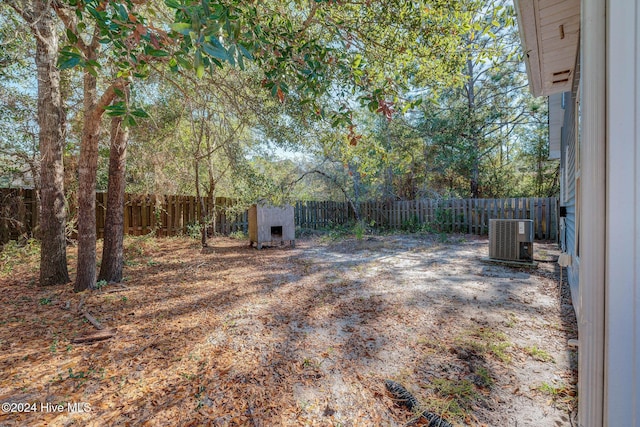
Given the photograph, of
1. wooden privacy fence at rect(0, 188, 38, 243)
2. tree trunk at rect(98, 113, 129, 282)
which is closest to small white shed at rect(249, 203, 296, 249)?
tree trunk at rect(98, 113, 129, 282)

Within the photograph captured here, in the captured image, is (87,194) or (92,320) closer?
(92,320)

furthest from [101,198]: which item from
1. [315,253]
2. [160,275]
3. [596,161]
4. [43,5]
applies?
[596,161]

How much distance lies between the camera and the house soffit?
2.22 metres

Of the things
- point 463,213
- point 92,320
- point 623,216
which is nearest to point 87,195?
point 92,320

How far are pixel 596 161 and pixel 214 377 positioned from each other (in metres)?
2.26

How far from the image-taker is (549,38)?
2.70m

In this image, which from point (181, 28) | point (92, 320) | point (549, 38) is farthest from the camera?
point (92, 320)

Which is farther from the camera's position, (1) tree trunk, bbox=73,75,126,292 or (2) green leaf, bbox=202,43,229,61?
(1) tree trunk, bbox=73,75,126,292

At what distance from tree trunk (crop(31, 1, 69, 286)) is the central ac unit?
23.4 ft

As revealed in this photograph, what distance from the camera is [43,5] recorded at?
10.8 feet

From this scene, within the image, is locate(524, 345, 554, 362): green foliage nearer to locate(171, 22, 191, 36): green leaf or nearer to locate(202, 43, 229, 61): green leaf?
locate(202, 43, 229, 61): green leaf

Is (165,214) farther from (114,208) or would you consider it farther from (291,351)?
(291,351)

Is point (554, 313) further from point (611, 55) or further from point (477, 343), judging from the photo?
point (611, 55)

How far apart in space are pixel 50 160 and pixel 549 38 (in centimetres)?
597
